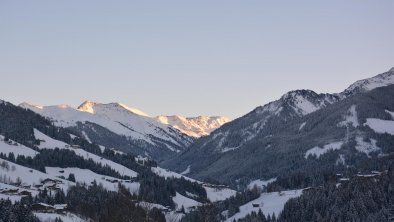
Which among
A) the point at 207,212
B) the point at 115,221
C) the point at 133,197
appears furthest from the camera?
the point at 207,212

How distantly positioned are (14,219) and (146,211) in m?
89.4

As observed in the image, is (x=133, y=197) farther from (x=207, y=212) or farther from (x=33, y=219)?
(x=33, y=219)

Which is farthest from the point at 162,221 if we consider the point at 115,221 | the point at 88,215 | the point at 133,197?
the point at 88,215

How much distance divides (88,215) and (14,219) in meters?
24.4

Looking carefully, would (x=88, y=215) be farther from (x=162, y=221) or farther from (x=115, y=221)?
(x=115, y=221)

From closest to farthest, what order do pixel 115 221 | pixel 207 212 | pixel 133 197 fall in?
pixel 115 221
pixel 133 197
pixel 207 212

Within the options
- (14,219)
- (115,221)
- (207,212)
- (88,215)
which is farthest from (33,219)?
(115,221)

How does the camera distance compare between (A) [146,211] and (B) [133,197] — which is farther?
(B) [133,197]

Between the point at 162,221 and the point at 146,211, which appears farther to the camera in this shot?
the point at 162,221

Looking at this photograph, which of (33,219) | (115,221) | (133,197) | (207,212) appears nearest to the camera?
(115,221)

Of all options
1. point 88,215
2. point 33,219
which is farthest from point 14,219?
point 88,215

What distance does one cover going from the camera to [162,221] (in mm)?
126500

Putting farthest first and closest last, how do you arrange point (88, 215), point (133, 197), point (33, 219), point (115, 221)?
point (33, 219), point (88, 215), point (133, 197), point (115, 221)

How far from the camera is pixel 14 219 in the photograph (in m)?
189
